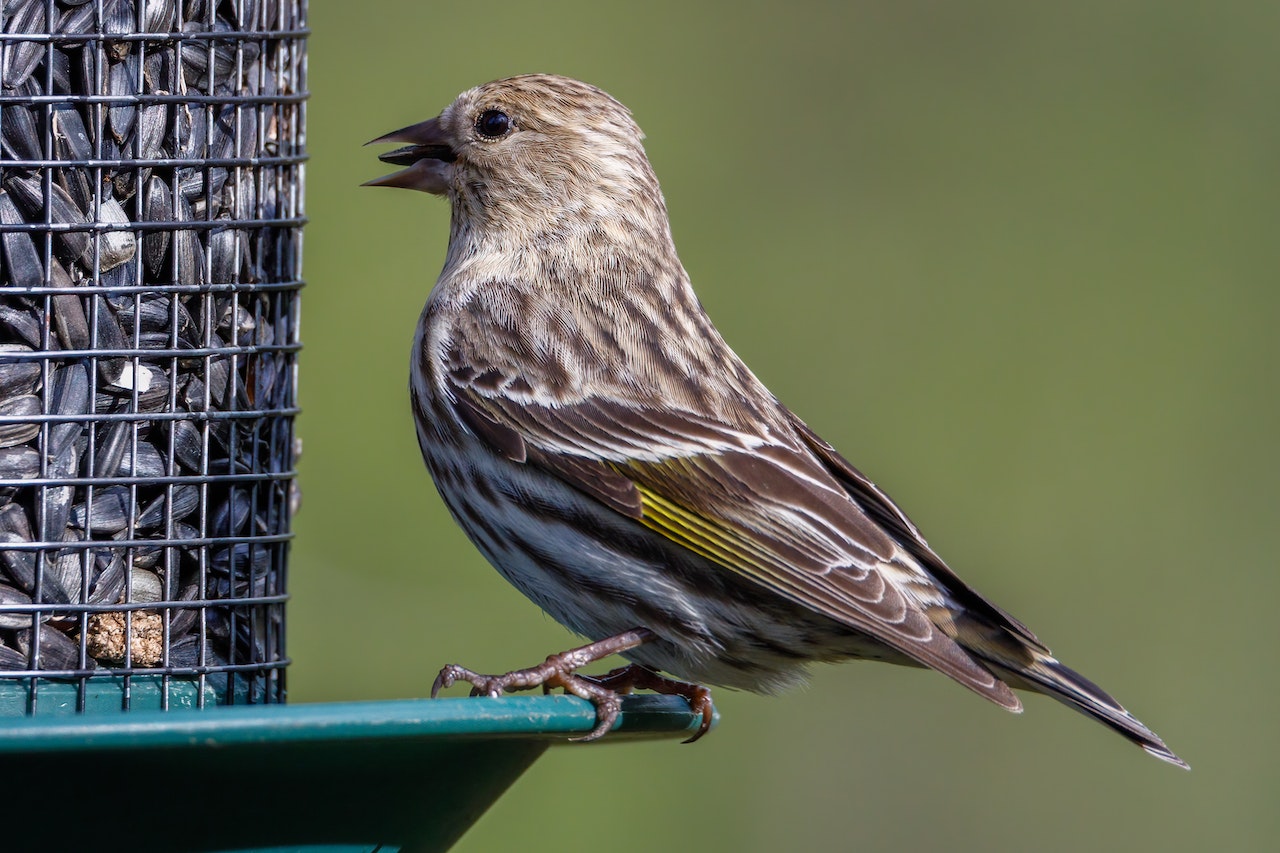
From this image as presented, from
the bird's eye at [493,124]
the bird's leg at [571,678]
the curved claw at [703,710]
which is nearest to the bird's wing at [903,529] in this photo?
the curved claw at [703,710]

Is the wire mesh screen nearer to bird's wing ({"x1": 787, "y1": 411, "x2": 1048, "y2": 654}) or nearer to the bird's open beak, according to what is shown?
the bird's open beak

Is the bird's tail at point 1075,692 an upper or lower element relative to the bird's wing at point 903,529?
lower

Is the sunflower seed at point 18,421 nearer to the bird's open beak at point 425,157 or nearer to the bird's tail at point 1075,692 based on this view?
the bird's open beak at point 425,157

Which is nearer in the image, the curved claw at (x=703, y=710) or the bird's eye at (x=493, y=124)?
the curved claw at (x=703, y=710)

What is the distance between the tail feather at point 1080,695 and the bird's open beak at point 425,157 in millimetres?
2101

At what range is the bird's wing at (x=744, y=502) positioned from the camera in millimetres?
4539

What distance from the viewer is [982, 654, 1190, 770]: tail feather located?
4.65 m

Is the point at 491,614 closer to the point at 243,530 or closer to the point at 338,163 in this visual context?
the point at 338,163

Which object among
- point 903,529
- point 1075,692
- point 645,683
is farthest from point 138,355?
point 1075,692

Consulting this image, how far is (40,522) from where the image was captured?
4445mm

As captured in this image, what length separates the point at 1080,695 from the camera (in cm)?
474

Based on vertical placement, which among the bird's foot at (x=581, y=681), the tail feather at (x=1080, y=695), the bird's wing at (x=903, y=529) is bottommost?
the tail feather at (x=1080, y=695)

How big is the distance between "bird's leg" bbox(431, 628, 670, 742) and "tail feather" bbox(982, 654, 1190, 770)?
0.93m

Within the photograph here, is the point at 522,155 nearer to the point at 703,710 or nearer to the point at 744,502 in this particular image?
the point at 744,502
